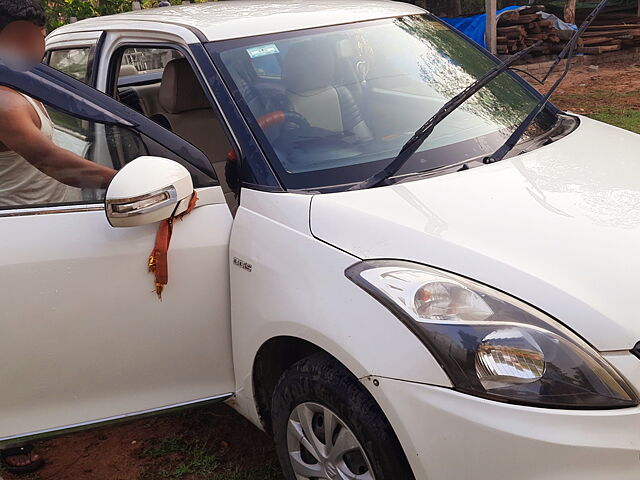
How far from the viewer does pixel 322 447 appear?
2.45m

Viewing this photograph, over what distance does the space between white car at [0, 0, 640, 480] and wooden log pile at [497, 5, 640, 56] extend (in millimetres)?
10480

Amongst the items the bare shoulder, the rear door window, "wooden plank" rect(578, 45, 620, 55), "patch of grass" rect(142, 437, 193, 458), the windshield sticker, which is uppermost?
the windshield sticker

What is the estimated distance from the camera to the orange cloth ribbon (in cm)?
261

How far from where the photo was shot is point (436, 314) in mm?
2070

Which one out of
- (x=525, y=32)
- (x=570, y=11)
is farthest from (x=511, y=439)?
(x=570, y=11)

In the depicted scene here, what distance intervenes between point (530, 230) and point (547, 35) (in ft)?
41.2

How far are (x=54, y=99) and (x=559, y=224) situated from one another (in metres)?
1.75

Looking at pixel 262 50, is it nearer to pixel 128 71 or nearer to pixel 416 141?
pixel 416 141

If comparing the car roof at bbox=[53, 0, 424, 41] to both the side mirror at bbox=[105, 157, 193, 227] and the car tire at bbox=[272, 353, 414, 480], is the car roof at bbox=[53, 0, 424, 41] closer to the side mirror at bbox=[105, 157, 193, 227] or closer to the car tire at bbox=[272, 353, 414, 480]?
the side mirror at bbox=[105, 157, 193, 227]

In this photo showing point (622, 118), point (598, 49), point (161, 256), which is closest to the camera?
point (161, 256)

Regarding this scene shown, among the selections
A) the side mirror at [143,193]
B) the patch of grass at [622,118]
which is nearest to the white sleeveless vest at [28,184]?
the side mirror at [143,193]

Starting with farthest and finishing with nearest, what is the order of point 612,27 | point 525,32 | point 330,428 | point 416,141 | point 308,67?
point 612,27, point 525,32, point 308,67, point 416,141, point 330,428

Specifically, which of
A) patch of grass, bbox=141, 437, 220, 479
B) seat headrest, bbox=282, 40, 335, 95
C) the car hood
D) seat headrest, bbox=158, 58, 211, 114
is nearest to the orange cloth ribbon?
the car hood

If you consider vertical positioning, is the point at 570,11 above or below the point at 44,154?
below
